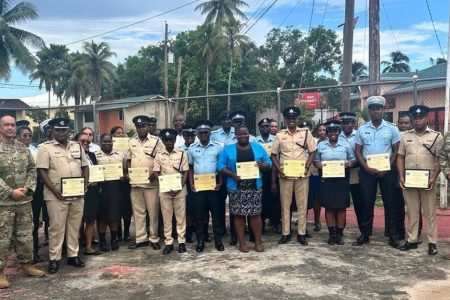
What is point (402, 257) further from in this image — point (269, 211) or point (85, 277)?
point (85, 277)

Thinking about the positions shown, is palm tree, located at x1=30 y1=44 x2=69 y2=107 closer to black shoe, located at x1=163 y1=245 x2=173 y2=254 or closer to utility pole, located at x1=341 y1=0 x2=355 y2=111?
utility pole, located at x1=341 y1=0 x2=355 y2=111

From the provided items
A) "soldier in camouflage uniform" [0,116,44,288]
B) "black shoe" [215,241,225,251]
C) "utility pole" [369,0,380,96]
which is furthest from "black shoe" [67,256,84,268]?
"utility pole" [369,0,380,96]

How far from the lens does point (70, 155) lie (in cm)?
591

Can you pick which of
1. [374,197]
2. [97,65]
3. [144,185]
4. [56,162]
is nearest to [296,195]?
[374,197]

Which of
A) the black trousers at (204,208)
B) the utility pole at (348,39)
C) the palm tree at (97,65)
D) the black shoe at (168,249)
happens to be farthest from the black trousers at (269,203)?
the palm tree at (97,65)

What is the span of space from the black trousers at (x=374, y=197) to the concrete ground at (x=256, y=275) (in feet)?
0.96

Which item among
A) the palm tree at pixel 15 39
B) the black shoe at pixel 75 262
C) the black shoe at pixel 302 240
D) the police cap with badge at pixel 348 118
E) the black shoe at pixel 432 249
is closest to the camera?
the black shoe at pixel 75 262

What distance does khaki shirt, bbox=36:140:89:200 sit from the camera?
5.77 metres

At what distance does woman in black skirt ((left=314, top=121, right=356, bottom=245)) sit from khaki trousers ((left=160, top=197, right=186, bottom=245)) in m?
2.01

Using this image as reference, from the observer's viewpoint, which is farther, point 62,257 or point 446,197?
point 446,197

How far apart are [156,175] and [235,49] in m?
33.3

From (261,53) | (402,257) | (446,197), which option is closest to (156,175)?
(402,257)

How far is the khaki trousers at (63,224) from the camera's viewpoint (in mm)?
5836

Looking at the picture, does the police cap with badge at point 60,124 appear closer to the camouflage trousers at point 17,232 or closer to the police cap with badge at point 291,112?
the camouflage trousers at point 17,232
